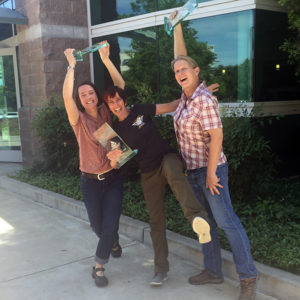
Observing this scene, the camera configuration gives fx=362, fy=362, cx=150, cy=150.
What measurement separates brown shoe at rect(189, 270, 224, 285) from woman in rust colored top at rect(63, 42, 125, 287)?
0.75 meters

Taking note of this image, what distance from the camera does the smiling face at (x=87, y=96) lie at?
3.01m

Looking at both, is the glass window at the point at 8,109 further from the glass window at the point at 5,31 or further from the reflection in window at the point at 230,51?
the reflection in window at the point at 230,51

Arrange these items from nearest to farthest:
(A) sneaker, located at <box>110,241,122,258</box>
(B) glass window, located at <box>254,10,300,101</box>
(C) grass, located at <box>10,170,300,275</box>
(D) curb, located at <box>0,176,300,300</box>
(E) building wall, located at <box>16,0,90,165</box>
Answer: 1. (D) curb, located at <box>0,176,300,300</box>
2. (C) grass, located at <box>10,170,300,275</box>
3. (A) sneaker, located at <box>110,241,122,258</box>
4. (B) glass window, located at <box>254,10,300,101</box>
5. (E) building wall, located at <box>16,0,90,165</box>

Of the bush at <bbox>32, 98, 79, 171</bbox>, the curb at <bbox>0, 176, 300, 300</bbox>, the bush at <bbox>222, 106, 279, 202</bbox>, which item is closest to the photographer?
the curb at <bbox>0, 176, 300, 300</bbox>

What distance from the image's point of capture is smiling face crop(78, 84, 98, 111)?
301cm

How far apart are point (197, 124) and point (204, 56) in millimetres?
3480

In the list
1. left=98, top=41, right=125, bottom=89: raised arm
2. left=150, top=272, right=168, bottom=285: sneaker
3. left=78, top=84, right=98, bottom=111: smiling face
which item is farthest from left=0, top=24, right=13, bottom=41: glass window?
left=150, top=272, right=168, bottom=285: sneaker

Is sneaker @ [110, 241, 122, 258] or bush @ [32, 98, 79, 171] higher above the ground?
bush @ [32, 98, 79, 171]

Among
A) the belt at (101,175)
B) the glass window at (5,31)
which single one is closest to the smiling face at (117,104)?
the belt at (101,175)

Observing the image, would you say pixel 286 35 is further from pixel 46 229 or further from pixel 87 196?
pixel 46 229

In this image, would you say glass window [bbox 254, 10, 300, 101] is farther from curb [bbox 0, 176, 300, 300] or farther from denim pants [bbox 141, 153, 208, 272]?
denim pants [bbox 141, 153, 208, 272]

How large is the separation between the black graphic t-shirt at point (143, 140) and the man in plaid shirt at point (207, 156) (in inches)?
7.4

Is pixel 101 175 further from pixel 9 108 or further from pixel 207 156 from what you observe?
pixel 9 108


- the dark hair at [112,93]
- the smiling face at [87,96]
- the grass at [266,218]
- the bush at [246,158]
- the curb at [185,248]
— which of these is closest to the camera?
the curb at [185,248]
